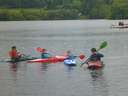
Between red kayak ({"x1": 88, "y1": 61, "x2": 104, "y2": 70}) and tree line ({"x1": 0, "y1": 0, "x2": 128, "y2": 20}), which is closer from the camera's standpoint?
red kayak ({"x1": 88, "y1": 61, "x2": 104, "y2": 70})

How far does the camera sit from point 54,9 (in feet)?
610

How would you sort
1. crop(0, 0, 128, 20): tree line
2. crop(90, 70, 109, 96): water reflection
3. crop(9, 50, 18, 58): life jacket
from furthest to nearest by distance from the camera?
crop(0, 0, 128, 20): tree line
crop(9, 50, 18, 58): life jacket
crop(90, 70, 109, 96): water reflection

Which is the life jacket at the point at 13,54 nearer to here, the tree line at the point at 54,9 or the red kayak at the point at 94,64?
the red kayak at the point at 94,64

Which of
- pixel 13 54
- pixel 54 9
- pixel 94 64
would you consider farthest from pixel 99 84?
pixel 54 9

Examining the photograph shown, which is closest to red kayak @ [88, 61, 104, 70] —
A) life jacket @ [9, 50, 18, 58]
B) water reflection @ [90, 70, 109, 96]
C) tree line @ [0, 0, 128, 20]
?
water reflection @ [90, 70, 109, 96]

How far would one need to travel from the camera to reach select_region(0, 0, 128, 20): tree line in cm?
18124

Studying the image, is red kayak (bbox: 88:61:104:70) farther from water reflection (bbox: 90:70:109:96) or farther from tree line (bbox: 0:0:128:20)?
tree line (bbox: 0:0:128:20)

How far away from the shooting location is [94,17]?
193 meters

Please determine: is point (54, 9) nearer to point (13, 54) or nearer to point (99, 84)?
point (13, 54)

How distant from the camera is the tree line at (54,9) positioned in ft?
595

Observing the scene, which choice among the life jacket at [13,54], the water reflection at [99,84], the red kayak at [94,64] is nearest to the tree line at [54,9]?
the life jacket at [13,54]

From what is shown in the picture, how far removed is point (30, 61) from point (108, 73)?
8.85m

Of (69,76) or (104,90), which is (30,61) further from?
(104,90)

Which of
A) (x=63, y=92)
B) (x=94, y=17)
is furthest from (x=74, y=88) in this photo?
(x=94, y=17)
